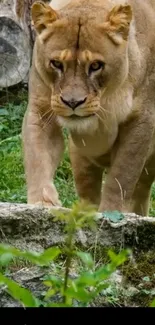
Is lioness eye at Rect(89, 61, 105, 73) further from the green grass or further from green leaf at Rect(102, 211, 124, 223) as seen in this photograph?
the green grass

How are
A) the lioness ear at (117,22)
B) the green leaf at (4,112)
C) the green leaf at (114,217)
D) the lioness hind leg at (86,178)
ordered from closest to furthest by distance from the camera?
the green leaf at (114,217), the lioness ear at (117,22), the lioness hind leg at (86,178), the green leaf at (4,112)

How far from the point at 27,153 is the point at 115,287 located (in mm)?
1909

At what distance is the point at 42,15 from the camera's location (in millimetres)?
5789

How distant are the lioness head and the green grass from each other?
1465 millimetres

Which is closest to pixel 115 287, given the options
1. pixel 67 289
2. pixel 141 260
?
pixel 141 260

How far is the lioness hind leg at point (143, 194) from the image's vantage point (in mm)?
7270

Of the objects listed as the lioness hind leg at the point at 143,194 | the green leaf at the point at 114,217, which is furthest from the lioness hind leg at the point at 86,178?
the green leaf at the point at 114,217

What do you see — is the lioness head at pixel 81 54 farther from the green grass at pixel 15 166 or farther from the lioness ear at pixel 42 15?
the green grass at pixel 15 166

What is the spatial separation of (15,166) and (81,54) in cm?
287

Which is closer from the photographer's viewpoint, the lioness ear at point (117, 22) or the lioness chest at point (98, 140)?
the lioness ear at point (117, 22)
